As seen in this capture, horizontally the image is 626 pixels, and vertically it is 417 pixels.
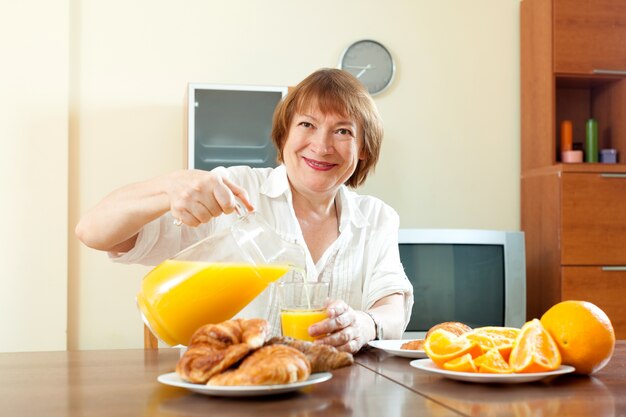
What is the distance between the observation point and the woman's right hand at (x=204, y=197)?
3.81 ft

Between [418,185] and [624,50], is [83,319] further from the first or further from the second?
[624,50]

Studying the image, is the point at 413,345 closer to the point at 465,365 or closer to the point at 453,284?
the point at 465,365

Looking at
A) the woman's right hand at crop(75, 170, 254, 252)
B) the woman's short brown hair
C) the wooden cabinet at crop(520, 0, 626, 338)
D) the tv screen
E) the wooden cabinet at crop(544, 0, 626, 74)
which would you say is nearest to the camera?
the woman's right hand at crop(75, 170, 254, 252)

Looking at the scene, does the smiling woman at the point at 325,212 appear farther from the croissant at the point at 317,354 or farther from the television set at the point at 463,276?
the television set at the point at 463,276

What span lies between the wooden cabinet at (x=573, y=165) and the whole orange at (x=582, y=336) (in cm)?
230

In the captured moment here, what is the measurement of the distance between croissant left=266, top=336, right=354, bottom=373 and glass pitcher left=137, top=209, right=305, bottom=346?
0.13 metres

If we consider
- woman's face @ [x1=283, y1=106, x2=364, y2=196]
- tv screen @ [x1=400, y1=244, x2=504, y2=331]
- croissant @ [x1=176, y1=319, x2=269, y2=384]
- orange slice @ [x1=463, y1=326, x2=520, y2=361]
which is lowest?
tv screen @ [x1=400, y1=244, x2=504, y2=331]

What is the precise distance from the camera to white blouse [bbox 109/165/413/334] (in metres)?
1.76

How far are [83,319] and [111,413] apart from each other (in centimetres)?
260

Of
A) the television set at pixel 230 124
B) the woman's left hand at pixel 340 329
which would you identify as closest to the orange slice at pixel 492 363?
the woman's left hand at pixel 340 329

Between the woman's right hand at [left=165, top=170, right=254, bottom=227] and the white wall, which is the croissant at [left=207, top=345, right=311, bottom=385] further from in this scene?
the white wall

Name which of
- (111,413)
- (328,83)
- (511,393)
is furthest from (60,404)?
(328,83)

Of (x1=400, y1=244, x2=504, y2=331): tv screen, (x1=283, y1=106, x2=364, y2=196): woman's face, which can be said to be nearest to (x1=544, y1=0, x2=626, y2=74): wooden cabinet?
(x1=400, y1=244, x2=504, y2=331): tv screen

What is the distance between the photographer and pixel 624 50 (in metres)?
3.48
